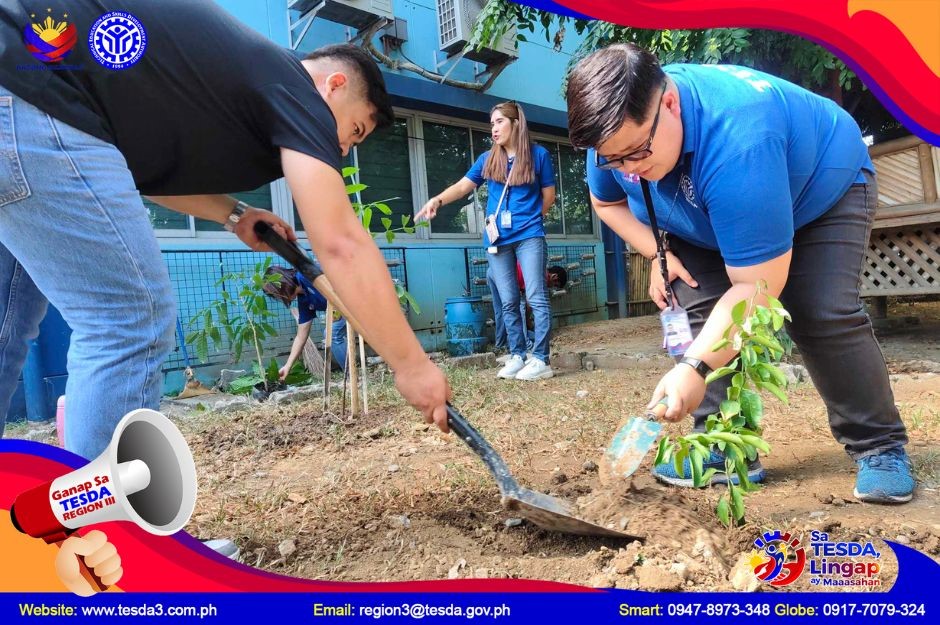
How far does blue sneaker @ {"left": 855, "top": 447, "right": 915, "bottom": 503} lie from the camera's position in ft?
5.19

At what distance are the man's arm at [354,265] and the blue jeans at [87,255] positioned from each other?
31cm

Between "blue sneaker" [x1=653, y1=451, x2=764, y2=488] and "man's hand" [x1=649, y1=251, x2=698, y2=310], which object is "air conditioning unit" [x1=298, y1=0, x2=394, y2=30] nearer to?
"man's hand" [x1=649, y1=251, x2=698, y2=310]

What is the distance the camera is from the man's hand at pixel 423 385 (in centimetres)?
126

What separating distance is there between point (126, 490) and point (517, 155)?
3521 millimetres

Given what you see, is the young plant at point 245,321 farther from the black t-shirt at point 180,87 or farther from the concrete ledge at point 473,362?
the black t-shirt at point 180,87

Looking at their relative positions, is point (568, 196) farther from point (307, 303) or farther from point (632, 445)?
point (632, 445)

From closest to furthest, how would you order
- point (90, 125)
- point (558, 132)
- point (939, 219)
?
point (90, 125), point (939, 219), point (558, 132)

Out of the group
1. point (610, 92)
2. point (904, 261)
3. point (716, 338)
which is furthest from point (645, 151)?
point (904, 261)

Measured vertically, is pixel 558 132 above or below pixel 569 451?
above

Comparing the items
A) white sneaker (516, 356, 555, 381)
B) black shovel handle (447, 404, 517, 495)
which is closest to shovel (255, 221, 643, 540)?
black shovel handle (447, 404, 517, 495)
